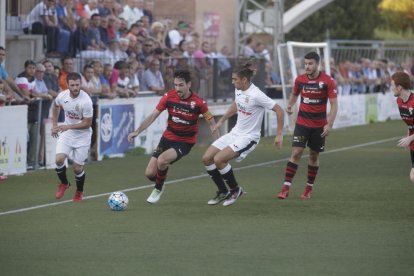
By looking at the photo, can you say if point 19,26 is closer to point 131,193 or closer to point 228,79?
point 228,79

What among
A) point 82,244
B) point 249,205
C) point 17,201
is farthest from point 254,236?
point 17,201

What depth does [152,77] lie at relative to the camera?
26.1 m

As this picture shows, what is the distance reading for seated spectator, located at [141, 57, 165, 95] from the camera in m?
26.0

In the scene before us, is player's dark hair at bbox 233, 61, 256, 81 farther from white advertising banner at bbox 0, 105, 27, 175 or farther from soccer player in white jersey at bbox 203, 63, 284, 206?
white advertising banner at bbox 0, 105, 27, 175

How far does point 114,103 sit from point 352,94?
1625cm

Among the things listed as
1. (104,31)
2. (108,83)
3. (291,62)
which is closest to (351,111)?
(291,62)

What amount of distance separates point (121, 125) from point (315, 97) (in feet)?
27.0

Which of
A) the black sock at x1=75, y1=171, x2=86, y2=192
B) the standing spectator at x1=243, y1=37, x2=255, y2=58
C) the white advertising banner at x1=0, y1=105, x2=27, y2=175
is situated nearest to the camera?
the black sock at x1=75, y1=171, x2=86, y2=192

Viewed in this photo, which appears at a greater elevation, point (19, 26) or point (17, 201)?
point (19, 26)

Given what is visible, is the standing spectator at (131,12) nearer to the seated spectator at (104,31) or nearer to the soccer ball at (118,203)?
the seated spectator at (104,31)

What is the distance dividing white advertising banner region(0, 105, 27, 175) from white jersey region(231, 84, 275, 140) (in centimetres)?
548

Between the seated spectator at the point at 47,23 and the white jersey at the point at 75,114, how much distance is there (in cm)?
791

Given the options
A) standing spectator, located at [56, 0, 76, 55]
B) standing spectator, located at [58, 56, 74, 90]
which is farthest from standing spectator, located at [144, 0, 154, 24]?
standing spectator, located at [58, 56, 74, 90]

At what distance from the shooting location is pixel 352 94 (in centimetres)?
3828
